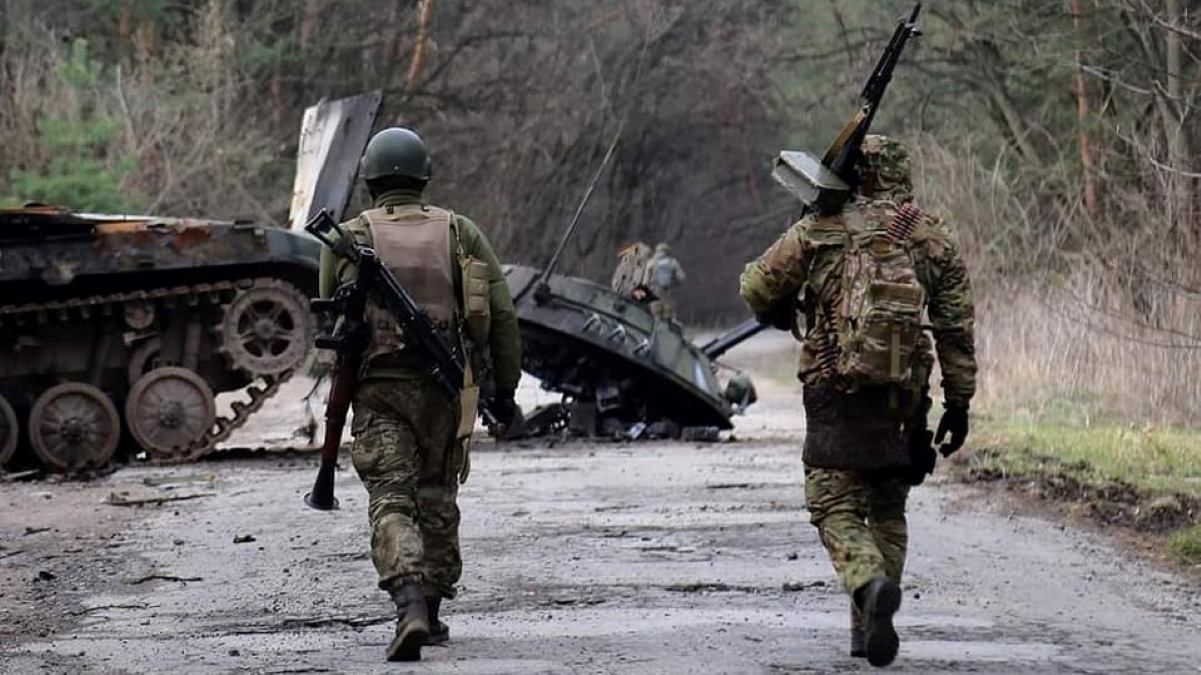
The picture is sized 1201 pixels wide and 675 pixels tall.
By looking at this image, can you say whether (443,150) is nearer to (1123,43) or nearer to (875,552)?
(1123,43)

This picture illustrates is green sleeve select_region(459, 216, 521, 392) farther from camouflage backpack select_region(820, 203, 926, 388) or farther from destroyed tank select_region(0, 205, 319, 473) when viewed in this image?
destroyed tank select_region(0, 205, 319, 473)

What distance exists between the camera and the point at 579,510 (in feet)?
38.1

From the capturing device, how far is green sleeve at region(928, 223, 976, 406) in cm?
705

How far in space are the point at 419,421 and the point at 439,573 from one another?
19.8 inches

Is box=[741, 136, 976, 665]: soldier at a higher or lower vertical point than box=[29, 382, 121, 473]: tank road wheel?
higher

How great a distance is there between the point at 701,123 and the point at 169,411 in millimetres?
35462

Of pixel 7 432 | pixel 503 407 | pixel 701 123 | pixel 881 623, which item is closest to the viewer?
pixel 881 623

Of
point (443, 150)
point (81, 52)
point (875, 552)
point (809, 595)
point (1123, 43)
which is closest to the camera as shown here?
point (875, 552)

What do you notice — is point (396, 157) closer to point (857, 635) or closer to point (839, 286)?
point (839, 286)

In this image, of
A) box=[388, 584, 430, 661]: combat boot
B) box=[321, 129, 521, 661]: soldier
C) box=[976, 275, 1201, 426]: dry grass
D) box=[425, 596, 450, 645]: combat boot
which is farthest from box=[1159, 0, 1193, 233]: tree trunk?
box=[388, 584, 430, 661]: combat boot

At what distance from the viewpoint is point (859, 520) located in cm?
692

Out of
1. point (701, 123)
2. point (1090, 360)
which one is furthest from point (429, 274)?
point (701, 123)

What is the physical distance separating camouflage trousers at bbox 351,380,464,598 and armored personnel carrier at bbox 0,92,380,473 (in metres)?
8.55

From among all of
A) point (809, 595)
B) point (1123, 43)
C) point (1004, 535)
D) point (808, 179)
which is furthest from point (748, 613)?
point (1123, 43)
